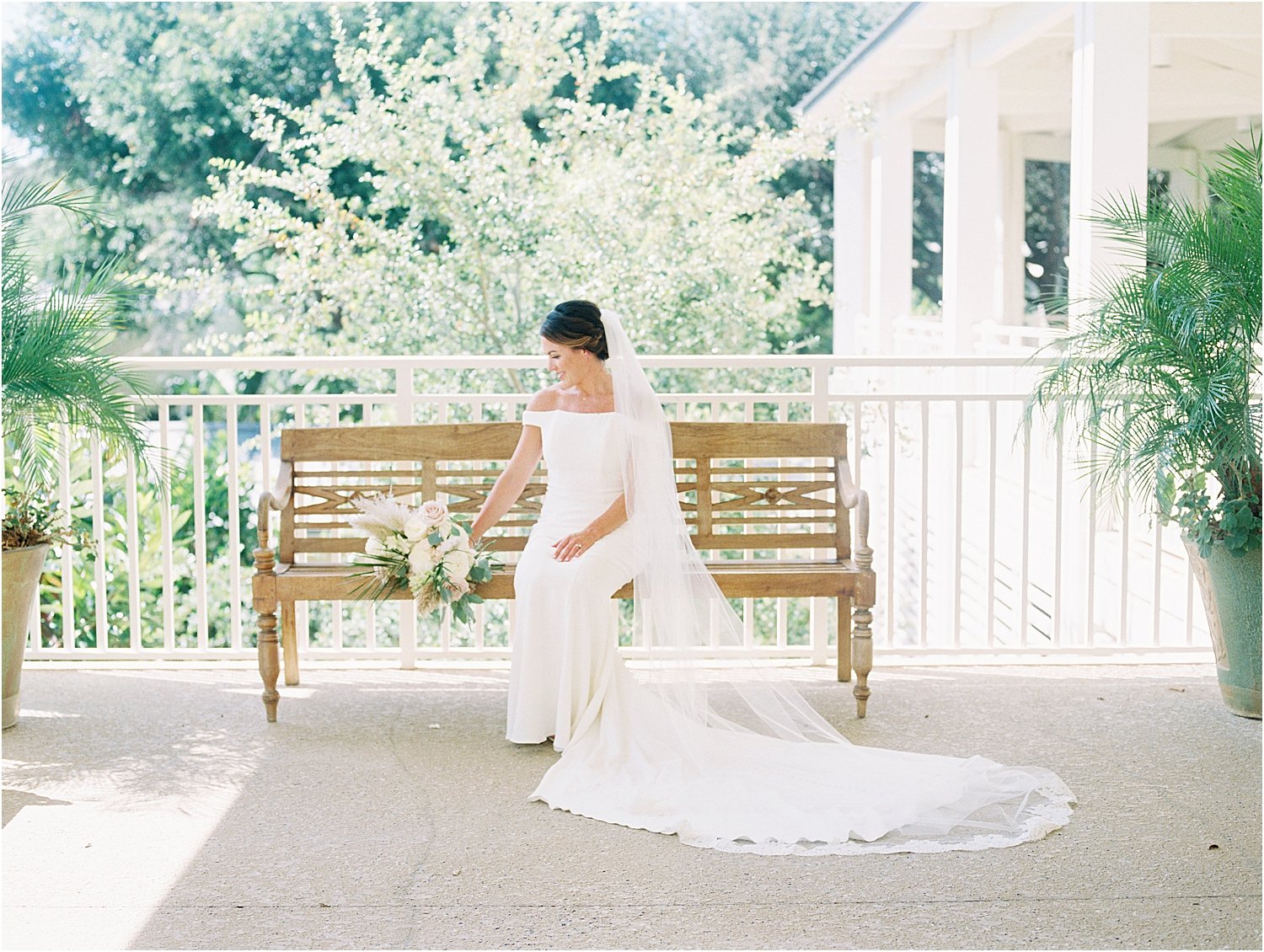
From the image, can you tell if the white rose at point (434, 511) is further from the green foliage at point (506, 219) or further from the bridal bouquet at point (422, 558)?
the green foliage at point (506, 219)

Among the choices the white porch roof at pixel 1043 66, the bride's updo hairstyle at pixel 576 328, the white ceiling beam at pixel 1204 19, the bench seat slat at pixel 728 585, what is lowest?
the bench seat slat at pixel 728 585

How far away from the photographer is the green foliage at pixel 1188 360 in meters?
4.13

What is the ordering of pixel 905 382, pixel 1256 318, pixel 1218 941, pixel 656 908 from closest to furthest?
pixel 1218 941 < pixel 656 908 < pixel 1256 318 < pixel 905 382

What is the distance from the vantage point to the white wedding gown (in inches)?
130

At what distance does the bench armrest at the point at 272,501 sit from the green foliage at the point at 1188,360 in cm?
246

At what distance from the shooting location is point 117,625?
848 centimetres

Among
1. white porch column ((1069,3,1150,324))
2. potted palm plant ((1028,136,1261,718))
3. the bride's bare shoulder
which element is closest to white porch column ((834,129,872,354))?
white porch column ((1069,3,1150,324))

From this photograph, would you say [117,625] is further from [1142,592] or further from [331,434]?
[1142,592]

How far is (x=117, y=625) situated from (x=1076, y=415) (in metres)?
6.02

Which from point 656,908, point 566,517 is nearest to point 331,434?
point 566,517

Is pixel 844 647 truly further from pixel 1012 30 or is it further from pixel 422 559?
pixel 1012 30

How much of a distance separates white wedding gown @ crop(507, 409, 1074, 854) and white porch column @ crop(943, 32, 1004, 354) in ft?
18.4

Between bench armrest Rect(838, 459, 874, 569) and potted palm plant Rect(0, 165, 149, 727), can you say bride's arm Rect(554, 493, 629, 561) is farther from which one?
potted palm plant Rect(0, 165, 149, 727)

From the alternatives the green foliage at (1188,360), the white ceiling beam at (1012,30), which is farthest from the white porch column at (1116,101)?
the green foliage at (1188,360)
